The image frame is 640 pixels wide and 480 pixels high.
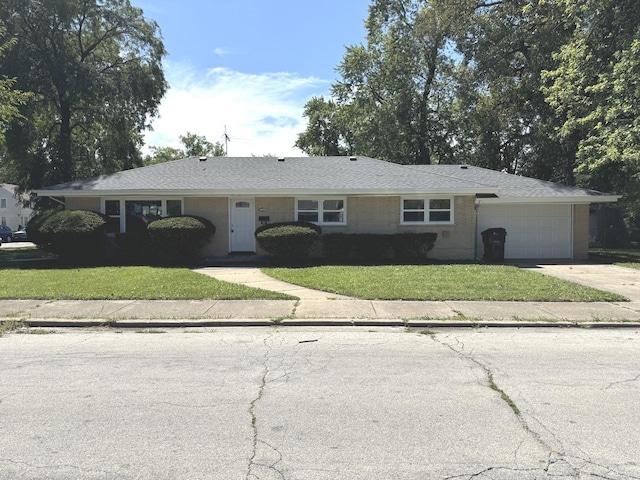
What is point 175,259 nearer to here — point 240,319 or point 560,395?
point 240,319

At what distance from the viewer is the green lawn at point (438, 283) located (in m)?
10.2

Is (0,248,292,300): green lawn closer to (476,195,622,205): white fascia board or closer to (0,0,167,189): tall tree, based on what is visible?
(476,195,622,205): white fascia board

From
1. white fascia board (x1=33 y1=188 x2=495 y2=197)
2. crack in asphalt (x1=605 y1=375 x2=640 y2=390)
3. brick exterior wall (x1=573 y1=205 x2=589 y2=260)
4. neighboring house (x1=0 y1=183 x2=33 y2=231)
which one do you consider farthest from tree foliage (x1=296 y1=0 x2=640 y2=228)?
neighboring house (x1=0 y1=183 x2=33 y2=231)

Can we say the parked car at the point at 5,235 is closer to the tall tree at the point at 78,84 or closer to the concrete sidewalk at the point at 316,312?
the tall tree at the point at 78,84

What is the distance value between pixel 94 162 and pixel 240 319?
26988 millimetres

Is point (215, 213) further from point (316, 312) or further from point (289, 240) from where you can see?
point (316, 312)

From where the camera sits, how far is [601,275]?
14000 millimetres

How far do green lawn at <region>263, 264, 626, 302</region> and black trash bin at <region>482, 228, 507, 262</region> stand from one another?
125 inches

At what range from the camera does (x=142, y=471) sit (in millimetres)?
3170

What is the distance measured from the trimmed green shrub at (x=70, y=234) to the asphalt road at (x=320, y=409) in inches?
380

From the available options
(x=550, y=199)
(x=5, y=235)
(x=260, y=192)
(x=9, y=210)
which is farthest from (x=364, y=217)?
(x=9, y=210)

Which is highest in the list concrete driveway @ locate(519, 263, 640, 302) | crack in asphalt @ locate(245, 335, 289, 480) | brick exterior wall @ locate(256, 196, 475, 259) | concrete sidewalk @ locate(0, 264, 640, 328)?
brick exterior wall @ locate(256, 196, 475, 259)

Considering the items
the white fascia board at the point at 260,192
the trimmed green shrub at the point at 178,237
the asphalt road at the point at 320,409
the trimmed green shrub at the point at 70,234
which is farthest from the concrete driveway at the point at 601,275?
the trimmed green shrub at the point at 70,234

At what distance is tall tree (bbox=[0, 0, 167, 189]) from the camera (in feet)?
76.7
